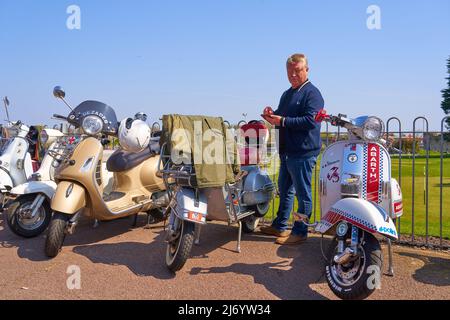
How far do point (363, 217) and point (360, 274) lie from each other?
0.39m

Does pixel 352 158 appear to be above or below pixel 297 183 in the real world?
above

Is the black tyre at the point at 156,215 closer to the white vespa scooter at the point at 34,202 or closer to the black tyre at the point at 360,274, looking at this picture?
the white vespa scooter at the point at 34,202

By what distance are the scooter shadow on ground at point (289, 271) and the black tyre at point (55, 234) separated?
4.46 feet

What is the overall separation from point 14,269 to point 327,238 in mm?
3175

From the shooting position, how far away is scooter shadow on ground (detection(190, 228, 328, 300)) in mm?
3224

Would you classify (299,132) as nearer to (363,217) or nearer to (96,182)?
(363,217)

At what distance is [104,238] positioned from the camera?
15.8ft

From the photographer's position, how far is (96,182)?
14.2ft

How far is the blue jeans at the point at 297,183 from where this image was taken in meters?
4.24

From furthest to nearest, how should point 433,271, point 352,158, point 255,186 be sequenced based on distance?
point 255,186, point 433,271, point 352,158

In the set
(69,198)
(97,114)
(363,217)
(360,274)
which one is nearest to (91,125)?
(97,114)

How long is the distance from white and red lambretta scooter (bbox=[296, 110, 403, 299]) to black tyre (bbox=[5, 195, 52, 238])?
9.88 ft

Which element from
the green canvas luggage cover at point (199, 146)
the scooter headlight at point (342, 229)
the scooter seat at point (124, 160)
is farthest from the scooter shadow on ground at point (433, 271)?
the scooter seat at point (124, 160)
